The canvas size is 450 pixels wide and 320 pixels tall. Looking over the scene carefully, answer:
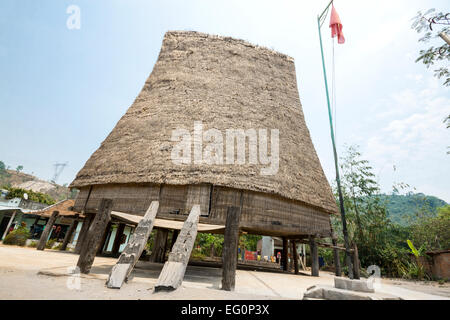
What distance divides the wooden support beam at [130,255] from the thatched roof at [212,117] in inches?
104

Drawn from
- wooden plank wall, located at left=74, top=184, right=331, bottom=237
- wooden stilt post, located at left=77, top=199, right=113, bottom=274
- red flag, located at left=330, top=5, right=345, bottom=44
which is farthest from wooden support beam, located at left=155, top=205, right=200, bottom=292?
red flag, located at left=330, top=5, right=345, bottom=44

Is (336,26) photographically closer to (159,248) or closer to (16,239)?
(159,248)

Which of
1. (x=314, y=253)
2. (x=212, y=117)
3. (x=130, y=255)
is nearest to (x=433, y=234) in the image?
(x=314, y=253)

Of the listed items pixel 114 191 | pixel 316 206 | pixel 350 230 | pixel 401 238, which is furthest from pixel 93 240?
pixel 401 238

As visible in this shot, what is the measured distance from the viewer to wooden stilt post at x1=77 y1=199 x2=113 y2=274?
4238mm

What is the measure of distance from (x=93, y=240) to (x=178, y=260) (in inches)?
67.2

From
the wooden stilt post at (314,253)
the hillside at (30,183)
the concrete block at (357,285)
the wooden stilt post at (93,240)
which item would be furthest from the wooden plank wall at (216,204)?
the hillside at (30,183)

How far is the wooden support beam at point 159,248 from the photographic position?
9.46 meters

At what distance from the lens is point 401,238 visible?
19.7 m

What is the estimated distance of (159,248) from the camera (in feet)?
31.7

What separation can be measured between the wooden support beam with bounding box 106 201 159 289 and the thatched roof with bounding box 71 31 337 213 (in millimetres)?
2639

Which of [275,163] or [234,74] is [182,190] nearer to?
[275,163]
